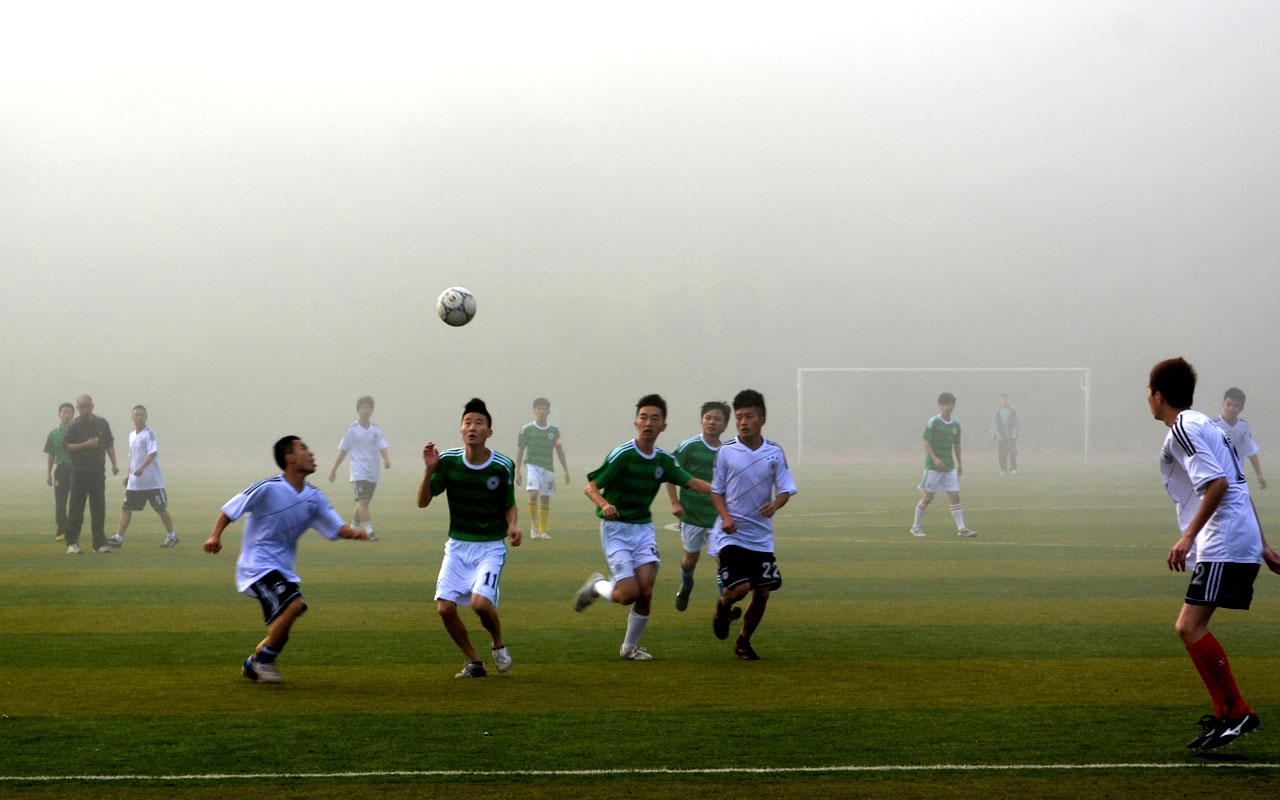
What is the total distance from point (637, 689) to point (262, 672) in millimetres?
2146

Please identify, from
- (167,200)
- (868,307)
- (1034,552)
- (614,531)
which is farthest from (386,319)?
(614,531)

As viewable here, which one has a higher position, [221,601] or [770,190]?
[770,190]

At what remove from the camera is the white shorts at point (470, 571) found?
7914 mm

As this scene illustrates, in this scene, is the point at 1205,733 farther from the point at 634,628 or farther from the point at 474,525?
the point at 474,525

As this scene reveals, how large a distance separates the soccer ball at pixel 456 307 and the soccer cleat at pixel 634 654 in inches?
197

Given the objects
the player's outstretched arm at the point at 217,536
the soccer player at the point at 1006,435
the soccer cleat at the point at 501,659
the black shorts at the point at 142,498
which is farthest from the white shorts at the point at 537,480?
the soccer player at the point at 1006,435

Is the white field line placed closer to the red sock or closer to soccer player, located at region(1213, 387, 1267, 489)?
the red sock

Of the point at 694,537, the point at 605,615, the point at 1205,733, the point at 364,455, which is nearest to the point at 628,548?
the point at 605,615

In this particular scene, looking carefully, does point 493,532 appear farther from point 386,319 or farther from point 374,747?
point 386,319

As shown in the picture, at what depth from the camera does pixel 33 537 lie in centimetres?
1842

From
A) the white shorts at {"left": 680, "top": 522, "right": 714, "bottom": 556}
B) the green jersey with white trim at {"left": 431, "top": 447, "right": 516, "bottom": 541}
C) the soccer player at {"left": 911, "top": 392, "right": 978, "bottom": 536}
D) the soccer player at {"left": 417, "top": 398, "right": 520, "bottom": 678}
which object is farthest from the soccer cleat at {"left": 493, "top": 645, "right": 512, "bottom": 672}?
the soccer player at {"left": 911, "top": 392, "right": 978, "bottom": 536}

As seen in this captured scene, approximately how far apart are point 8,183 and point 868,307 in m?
33.3

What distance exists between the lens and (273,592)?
7863mm

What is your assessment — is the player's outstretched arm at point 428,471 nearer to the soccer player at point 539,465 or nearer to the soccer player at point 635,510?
the soccer player at point 635,510
